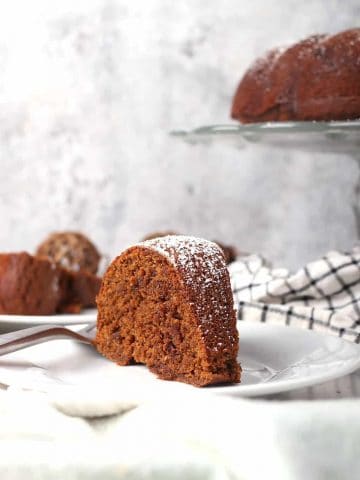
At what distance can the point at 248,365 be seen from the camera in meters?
0.99

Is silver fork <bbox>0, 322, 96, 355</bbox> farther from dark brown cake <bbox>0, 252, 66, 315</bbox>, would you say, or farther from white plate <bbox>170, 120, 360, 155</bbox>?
white plate <bbox>170, 120, 360, 155</bbox>

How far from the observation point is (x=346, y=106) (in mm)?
1294

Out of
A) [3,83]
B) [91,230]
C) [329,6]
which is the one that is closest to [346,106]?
[329,6]

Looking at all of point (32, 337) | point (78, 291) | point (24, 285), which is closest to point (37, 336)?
point (32, 337)

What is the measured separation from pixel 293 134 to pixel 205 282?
52 cm

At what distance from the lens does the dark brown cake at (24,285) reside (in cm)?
127

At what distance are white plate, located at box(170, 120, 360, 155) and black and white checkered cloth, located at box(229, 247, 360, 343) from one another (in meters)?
0.19

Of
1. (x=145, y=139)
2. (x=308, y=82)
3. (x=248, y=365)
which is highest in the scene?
(x=308, y=82)

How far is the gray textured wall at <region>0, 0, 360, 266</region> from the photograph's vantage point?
6.57 feet

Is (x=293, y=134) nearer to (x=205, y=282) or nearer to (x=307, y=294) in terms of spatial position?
(x=307, y=294)

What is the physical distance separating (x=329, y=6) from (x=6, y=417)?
152 cm

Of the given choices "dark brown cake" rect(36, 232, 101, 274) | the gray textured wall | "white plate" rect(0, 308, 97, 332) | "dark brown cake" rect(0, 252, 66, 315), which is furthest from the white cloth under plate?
the gray textured wall

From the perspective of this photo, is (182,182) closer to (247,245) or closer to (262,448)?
(247,245)

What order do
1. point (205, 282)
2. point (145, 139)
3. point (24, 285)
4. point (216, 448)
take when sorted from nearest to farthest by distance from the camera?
point (216, 448)
point (205, 282)
point (24, 285)
point (145, 139)
